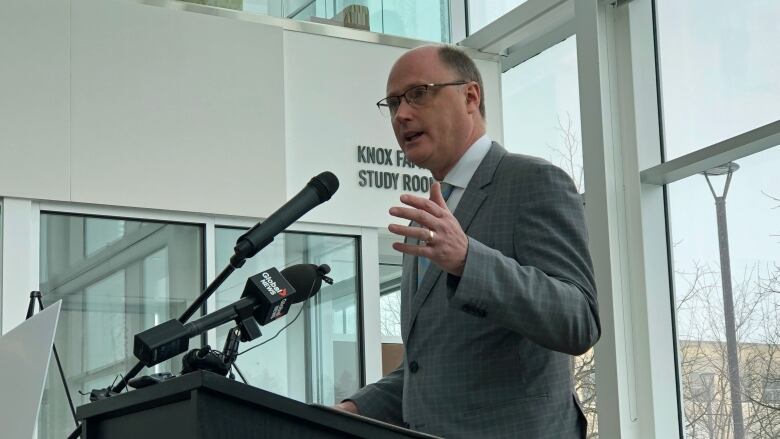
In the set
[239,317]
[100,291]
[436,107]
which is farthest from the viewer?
[100,291]

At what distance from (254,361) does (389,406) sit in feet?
13.9

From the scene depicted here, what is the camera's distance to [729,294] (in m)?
5.75

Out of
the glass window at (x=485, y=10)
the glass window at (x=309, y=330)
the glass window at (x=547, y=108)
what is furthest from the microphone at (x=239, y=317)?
the glass window at (x=485, y=10)

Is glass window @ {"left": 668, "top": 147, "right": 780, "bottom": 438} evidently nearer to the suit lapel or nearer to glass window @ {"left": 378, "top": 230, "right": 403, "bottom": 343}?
glass window @ {"left": 378, "top": 230, "right": 403, "bottom": 343}

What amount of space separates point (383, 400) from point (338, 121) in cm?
474

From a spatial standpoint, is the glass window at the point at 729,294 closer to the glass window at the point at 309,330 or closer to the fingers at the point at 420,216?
the glass window at the point at 309,330

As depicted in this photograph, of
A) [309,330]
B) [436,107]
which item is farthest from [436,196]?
[309,330]

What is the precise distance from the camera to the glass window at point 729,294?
18.2ft

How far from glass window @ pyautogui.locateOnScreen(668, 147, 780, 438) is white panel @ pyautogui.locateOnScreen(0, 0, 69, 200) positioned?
336cm

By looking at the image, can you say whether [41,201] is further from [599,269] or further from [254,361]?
[599,269]

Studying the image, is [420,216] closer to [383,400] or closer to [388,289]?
[383,400]

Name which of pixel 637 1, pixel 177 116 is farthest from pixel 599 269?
pixel 177 116

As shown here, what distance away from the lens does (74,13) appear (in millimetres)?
6008

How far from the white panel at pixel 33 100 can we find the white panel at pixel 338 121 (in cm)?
135
